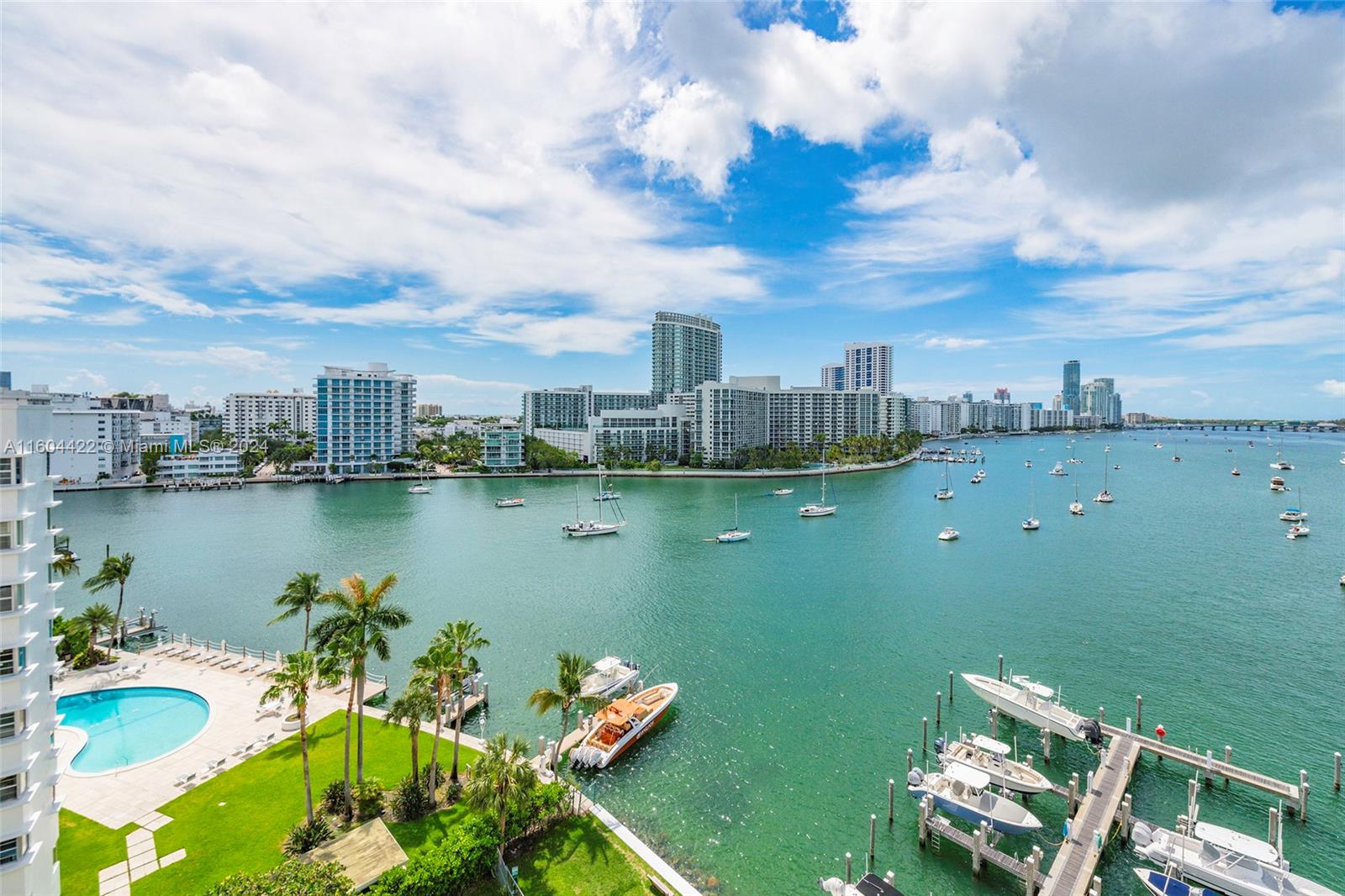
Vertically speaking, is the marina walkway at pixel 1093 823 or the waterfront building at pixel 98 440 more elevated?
the waterfront building at pixel 98 440

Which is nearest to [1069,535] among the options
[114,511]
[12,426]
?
[12,426]

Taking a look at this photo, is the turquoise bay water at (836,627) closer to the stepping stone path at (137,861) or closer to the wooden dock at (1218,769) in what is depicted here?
the wooden dock at (1218,769)

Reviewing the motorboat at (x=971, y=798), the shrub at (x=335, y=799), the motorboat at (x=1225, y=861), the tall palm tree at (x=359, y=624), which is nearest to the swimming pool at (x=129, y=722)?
the shrub at (x=335, y=799)

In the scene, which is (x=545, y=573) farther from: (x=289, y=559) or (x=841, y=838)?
(x=841, y=838)

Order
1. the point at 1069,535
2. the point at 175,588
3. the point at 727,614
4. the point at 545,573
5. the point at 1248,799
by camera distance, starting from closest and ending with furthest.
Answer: the point at 1248,799 → the point at 727,614 → the point at 175,588 → the point at 545,573 → the point at 1069,535

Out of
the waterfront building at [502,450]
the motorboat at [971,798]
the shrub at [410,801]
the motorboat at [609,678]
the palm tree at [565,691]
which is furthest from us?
the waterfront building at [502,450]

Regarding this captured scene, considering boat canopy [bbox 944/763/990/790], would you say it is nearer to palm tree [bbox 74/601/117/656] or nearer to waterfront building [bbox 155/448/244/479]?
palm tree [bbox 74/601/117/656]

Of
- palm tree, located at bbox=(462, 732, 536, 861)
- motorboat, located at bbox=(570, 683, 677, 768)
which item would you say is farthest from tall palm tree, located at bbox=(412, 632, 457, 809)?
motorboat, located at bbox=(570, 683, 677, 768)

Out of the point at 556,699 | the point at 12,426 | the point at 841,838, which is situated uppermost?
the point at 12,426
